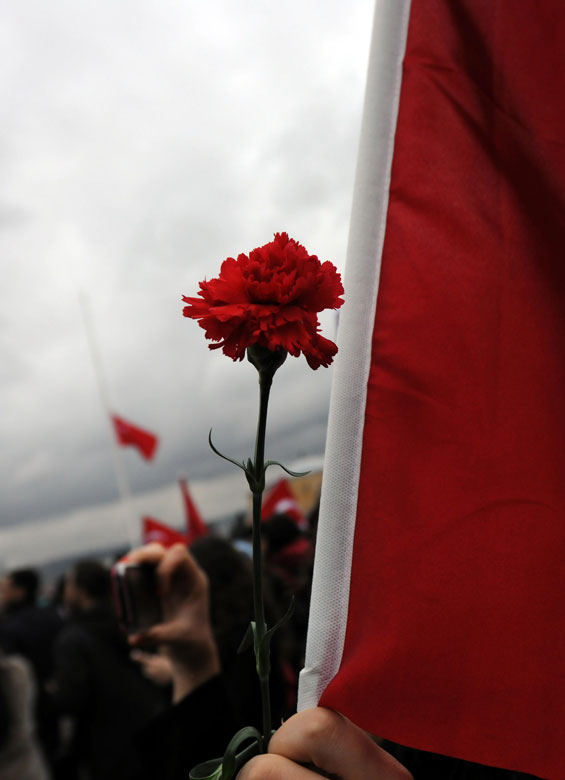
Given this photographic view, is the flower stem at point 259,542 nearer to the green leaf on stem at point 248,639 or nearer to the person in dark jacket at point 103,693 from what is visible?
the green leaf on stem at point 248,639

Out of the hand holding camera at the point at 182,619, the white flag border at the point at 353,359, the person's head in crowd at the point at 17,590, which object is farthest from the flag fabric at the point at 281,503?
the white flag border at the point at 353,359

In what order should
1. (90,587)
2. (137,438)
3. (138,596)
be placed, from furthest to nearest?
(137,438)
(90,587)
(138,596)

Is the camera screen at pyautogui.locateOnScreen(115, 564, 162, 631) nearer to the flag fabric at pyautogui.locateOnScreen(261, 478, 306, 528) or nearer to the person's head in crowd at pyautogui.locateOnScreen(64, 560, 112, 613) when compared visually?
the person's head in crowd at pyautogui.locateOnScreen(64, 560, 112, 613)

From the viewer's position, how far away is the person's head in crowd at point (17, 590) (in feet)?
17.2

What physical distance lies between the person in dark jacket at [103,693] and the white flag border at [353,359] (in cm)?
309

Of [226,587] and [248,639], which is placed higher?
[248,639]

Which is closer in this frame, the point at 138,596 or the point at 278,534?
the point at 138,596

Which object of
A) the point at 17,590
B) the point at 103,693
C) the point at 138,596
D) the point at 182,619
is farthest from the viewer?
the point at 17,590

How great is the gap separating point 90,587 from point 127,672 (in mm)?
766

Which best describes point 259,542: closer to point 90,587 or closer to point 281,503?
point 90,587

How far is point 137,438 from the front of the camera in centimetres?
810

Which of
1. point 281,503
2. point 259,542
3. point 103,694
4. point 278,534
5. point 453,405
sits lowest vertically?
point 103,694

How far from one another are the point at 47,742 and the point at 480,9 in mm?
5036

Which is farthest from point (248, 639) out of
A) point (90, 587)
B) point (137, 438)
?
point (137, 438)
